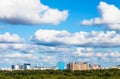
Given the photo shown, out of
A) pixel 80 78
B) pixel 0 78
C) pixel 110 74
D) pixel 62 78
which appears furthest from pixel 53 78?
pixel 110 74

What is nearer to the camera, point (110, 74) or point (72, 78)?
point (72, 78)

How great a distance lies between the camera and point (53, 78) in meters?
110

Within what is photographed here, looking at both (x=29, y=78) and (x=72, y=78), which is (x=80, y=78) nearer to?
(x=72, y=78)

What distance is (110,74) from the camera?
123m

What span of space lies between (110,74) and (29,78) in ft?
117

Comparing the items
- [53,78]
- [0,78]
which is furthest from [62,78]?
[0,78]

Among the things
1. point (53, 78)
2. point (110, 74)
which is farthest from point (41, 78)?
point (110, 74)

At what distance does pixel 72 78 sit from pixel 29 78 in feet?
52.7

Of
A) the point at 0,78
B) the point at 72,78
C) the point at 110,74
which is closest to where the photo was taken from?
the point at 0,78

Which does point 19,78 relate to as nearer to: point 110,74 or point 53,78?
point 53,78

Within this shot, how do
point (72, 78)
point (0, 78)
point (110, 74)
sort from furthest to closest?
point (110, 74), point (72, 78), point (0, 78)

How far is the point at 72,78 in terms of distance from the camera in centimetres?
11081

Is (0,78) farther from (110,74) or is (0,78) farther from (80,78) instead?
(110,74)

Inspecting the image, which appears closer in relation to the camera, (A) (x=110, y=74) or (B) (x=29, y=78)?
(B) (x=29, y=78)
